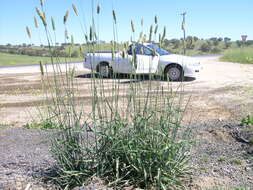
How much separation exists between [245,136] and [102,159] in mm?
2444

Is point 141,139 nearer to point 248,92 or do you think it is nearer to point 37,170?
point 37,170

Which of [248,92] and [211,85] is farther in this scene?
[211,85]

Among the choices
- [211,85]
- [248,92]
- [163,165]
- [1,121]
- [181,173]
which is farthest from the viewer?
[211,85]

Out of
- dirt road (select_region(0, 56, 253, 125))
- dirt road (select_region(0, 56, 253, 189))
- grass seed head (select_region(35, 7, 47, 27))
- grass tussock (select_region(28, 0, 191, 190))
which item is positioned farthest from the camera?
dirt road (select_region(0, 56, 253, 125))

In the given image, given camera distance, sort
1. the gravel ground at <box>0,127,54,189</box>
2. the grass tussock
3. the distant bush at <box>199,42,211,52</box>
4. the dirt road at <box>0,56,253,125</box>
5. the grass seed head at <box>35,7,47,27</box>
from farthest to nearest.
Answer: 1. the distant bush at <box>199,42,211,52</box>
2. the dirt road at <box>0,56,253,125</box>
3. the gravel ground at <box>0,127,54,189</box>
4. the grass tussock
5. the grass seed head at <box>35,7,47,27</box>

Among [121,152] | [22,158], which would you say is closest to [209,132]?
[121,152]

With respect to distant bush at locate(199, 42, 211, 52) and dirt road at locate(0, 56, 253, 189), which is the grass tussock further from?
distant bush at locate(199, 42, 211, 52)

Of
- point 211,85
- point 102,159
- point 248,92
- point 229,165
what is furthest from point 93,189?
point 211,85

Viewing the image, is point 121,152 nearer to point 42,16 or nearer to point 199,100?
point 42,16

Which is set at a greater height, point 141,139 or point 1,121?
point 141,139

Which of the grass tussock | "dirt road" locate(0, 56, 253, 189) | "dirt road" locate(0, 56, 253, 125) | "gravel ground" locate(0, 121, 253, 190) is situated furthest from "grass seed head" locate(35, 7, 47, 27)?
"dirt road" locate(0, 56, 253, 125)

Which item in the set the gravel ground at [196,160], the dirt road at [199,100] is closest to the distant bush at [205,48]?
the dirt road at [199,100]

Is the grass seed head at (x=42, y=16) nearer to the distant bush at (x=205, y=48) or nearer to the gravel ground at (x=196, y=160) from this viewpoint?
the gravel ground at (x=196, y=160)

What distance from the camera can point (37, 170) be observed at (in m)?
3.46
